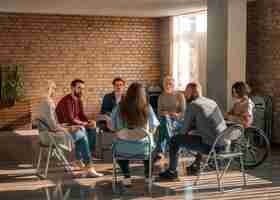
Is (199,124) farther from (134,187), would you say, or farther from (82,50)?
(82,50)

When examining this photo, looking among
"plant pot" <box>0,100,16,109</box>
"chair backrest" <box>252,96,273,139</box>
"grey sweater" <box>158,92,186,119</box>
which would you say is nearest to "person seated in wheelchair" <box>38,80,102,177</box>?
"grey sweater" <box>158,92,186,119</box>

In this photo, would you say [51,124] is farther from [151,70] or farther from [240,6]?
[151,70]

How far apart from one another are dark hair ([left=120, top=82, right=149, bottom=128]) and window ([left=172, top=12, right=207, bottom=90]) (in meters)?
6.34

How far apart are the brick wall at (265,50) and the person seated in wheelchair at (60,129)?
4.06 metres

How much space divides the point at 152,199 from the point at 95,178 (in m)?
1.20

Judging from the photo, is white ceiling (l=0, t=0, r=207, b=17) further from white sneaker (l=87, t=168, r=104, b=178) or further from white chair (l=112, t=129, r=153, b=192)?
white chair (l=112, t=129, r=153, b=192)

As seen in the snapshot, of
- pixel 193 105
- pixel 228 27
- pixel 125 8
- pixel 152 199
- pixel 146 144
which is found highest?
pixel 125 8

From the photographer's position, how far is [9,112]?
1190 centimetres

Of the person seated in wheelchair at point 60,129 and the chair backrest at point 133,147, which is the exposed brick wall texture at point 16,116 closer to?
the person seated in wheelchair at point 60,129

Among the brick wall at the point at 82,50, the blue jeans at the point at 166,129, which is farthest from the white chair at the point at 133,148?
the brick wall at the point at 82,50

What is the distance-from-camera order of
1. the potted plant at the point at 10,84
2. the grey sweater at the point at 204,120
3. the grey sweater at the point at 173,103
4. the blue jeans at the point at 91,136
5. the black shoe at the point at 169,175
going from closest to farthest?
the grey sweater at the point at 204,120 < the black shoe at the point at 169,175 < the grey sweater at the point at 173,103 < the blue jeans at the point at 91,136 < the potted plant at the point at 10,84

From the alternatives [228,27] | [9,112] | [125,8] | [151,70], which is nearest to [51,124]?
[228,27]

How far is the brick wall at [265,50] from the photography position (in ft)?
30.2

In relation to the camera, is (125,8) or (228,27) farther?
(125,8)
